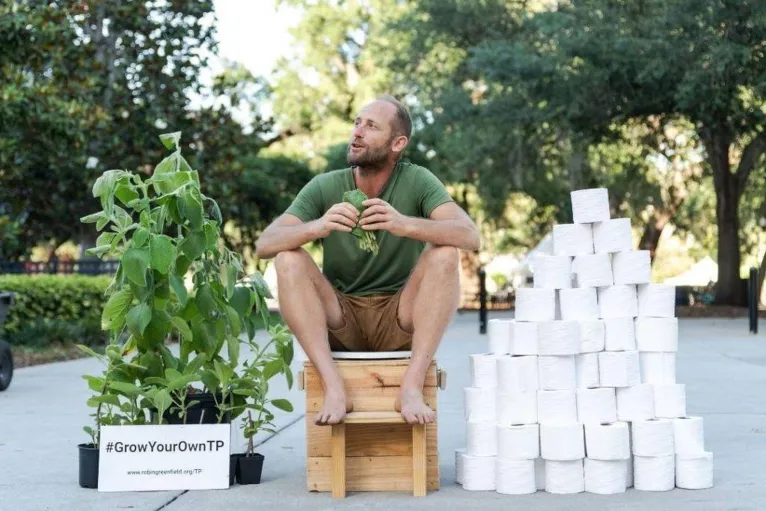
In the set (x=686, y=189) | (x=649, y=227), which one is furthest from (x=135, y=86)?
(x=649, y=227)

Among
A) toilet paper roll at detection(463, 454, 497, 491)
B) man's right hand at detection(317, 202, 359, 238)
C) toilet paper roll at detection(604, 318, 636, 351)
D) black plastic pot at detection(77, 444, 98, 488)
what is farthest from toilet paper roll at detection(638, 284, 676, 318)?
black plastic pot at detection(77, 444, 98, 488)

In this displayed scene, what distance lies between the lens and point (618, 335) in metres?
6.14

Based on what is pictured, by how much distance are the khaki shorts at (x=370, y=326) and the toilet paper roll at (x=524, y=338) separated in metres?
0.50

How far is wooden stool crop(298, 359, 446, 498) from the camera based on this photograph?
5.85 metres

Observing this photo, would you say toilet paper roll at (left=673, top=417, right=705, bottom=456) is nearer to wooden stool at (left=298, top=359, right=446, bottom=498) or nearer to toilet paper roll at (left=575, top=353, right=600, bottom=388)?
toilet paper roll at (left=575, top=353, right=600, bottom=388)

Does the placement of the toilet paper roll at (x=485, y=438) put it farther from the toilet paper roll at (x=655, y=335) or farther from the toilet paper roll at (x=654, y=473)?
the toilet paper roll at (x=655, y=335)

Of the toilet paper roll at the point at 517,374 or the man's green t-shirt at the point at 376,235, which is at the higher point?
the man's green t-shirt at the point at 376,235

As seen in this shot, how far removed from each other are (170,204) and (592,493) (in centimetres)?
229

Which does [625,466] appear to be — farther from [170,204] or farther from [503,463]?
[170,204]

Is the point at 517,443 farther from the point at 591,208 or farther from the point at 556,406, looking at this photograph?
the point at 591,208

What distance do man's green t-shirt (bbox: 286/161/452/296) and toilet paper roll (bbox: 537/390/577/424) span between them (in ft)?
2.97

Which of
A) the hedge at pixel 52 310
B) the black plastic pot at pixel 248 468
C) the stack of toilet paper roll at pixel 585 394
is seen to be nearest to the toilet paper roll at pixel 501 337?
the stack of toilet paper roll at pixel 585 394

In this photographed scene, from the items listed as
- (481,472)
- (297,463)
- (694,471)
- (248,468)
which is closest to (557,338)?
(481,472)

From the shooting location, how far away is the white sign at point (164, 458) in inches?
233
